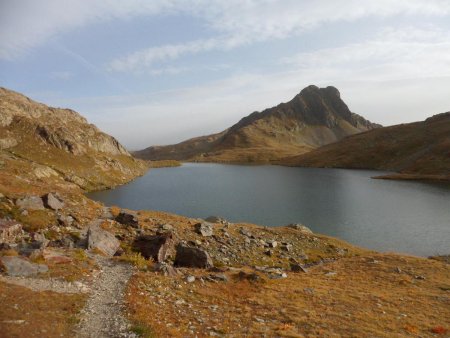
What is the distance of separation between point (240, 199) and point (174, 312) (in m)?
86.4

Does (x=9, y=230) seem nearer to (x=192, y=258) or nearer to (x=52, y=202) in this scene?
(x=52, y=202)

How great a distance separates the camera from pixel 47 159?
130375 millimetres

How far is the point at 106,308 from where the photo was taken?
69.3ft

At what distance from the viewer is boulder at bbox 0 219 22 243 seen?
32.5 metres

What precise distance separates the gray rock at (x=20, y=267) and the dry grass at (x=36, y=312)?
96.9 inches

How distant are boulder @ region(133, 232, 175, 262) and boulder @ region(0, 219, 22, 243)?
459 inches

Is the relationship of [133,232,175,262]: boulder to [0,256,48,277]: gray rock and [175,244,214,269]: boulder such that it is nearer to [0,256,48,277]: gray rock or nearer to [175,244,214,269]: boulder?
[175,244,214,269]: boulder

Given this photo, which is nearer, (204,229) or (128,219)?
(128,219)

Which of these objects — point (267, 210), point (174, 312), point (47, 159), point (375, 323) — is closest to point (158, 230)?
point (174, 312)

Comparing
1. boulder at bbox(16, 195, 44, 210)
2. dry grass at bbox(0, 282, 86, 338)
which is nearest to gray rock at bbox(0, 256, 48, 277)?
dry grass at bbox(0, 282, 86, 338)

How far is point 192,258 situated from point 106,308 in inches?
665

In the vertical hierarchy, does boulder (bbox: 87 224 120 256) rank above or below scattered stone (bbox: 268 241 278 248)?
above

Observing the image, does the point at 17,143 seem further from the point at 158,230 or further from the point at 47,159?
the point at 158,230

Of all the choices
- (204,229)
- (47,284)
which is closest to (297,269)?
(204,229)
